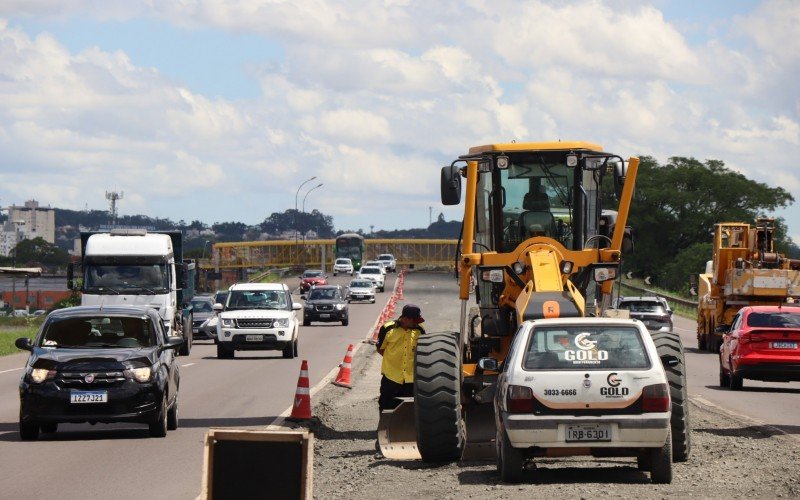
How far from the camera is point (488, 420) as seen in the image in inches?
636

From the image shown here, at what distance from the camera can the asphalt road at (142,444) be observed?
13609 mm

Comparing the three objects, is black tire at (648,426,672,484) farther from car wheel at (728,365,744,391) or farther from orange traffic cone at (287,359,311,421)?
car wheel at (728,365,744,391)

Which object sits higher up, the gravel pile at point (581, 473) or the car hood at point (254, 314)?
the car hood at point (254, 314)

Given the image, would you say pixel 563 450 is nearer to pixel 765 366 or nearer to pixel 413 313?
pixel 413 313

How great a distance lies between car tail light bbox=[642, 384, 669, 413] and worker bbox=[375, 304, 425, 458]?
4625 mm

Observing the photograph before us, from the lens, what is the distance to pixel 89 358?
17.8 metres

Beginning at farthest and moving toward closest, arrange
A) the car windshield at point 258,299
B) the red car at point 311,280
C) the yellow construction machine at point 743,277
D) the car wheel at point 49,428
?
the red car at point 311,280 < the yellow construction machine at point 743,277 < the car windshield at point 258,299 < the car wheel at point 49,428

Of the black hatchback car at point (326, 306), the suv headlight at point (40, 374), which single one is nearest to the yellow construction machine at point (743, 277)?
the black hatchback car at point (326, 306)

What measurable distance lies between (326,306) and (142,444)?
41.9 meters

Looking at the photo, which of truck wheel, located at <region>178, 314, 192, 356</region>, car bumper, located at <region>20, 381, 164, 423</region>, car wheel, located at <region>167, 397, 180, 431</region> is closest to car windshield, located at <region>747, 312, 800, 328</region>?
car wheel, located at <region>167, 397, 180, 431</region>

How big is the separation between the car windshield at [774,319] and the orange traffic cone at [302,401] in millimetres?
11254

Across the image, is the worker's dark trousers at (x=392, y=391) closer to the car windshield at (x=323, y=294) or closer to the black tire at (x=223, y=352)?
the black tire at (x=223, y=352)

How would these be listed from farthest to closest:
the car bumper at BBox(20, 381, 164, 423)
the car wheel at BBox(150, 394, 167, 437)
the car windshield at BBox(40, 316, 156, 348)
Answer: the car windshield at BBox(40, 316, 156, 348)
the car wheel at BBox(150, 394, 167, 437)
the car bumper at BBox(20, 381, 164, 423)

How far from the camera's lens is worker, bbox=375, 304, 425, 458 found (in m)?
17.5
